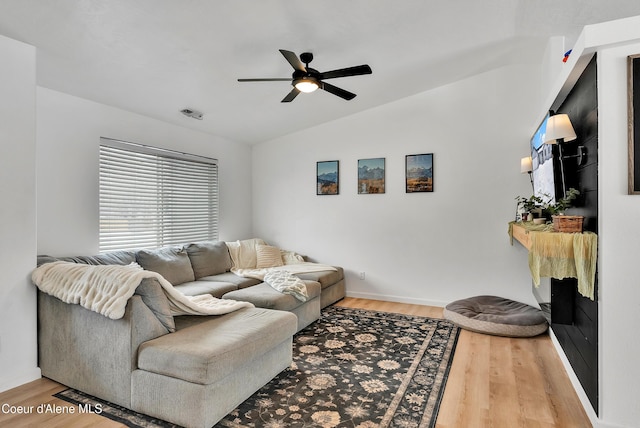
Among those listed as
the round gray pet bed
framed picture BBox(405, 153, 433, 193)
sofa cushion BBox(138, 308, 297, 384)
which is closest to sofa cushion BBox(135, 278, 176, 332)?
sofa cushion BBox(138, 308, 297, 384)

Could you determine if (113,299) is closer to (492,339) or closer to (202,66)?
(202,66)

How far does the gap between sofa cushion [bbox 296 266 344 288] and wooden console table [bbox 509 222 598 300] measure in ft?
8.38

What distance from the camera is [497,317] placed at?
12.0 ft

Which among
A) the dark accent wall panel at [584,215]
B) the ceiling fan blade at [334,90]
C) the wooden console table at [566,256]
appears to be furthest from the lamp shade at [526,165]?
the ceiling fan blade at [334,90]

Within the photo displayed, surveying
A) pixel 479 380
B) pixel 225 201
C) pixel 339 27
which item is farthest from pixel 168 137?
pixel 479 380

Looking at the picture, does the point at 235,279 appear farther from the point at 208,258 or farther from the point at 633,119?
the point at 633,119

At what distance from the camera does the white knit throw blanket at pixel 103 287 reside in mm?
2203

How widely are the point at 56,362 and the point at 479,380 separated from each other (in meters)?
3.14

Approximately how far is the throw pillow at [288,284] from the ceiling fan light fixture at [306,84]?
79.1 inches

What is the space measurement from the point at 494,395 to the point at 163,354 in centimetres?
221

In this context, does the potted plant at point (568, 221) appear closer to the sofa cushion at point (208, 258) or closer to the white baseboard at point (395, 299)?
the white baseboard at point (395, 299)

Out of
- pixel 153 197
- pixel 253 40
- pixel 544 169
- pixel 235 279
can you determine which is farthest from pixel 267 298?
pixel 544 169

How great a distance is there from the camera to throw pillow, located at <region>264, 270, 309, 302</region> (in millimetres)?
3750

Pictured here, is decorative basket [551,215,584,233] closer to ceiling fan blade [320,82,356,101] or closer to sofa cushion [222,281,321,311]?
ceiling fan blade [320,82,356,101]
